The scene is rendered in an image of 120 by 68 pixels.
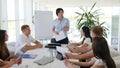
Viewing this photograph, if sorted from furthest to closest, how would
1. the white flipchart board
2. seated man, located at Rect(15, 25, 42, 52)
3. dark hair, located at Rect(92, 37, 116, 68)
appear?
1. the white flipchart board
2. seated man, located at Rect(15, 25, 42, 52)
3. dark hair, located at Rect(92, 37, 116, 68)

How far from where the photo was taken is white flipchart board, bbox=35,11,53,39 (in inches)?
271

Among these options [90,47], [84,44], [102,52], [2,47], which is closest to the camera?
[102,52]

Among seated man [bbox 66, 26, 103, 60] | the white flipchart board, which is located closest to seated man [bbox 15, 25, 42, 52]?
seated man [bbox 66, 26, 103, 60]

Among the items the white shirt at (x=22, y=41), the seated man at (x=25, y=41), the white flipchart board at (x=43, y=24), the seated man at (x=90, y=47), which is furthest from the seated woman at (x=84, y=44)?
the white flipchart board at (x=43, y=24)

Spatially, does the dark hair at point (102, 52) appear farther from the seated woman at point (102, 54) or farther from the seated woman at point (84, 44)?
the seated woman at point (84, 44)

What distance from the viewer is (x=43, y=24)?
22.7ft

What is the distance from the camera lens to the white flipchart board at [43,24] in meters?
6.88

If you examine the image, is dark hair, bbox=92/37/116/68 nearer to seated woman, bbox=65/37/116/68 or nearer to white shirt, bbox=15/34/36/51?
seated woman, bbox=65/37/116/68

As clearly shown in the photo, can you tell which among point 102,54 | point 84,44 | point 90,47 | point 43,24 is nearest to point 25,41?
point 84,44

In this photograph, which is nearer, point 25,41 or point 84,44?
point 84,44

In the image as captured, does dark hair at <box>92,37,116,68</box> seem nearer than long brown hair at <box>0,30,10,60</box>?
Yes

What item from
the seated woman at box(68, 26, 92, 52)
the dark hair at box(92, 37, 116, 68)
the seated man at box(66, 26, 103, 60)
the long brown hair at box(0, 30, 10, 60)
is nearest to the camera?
the dark hair at box(92, 37, 116, 68)

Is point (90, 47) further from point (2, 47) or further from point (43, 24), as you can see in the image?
point (43, 24)

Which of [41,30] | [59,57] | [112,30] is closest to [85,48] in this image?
[59,57]
